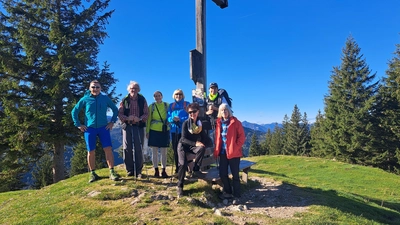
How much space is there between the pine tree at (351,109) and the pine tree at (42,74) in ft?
88.0

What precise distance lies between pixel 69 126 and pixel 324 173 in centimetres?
1472

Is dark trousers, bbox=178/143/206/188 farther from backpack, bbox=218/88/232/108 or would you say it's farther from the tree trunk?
the tree trunk

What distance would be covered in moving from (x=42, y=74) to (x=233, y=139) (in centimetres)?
1236

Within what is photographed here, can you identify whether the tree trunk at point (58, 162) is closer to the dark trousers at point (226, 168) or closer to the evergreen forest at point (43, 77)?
the evergreen forest at point (43, 77)

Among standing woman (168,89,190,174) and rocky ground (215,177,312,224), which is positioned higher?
standing woman (168,89,190,174)

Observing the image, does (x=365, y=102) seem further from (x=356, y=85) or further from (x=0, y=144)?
(x=0, y=144)

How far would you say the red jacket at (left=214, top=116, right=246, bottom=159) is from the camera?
5270mm

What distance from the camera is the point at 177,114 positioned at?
6191 mm

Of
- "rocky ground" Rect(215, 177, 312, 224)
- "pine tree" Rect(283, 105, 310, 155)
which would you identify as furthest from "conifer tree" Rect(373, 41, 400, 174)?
"rocky ground" Rect(215, 177, 312, 224)

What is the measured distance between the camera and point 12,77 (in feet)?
41.4

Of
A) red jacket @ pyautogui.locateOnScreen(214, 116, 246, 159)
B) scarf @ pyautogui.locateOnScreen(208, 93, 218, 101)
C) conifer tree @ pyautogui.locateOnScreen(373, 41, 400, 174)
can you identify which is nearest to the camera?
red jacket @ pyautogui.locateOnScreen(214, 116, 246, 159)

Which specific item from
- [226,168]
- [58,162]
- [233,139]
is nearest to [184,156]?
[226,168]

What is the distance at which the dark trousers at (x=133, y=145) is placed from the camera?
605 cm

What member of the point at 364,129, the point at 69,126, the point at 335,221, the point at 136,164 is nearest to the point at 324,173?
the point at 335,221
